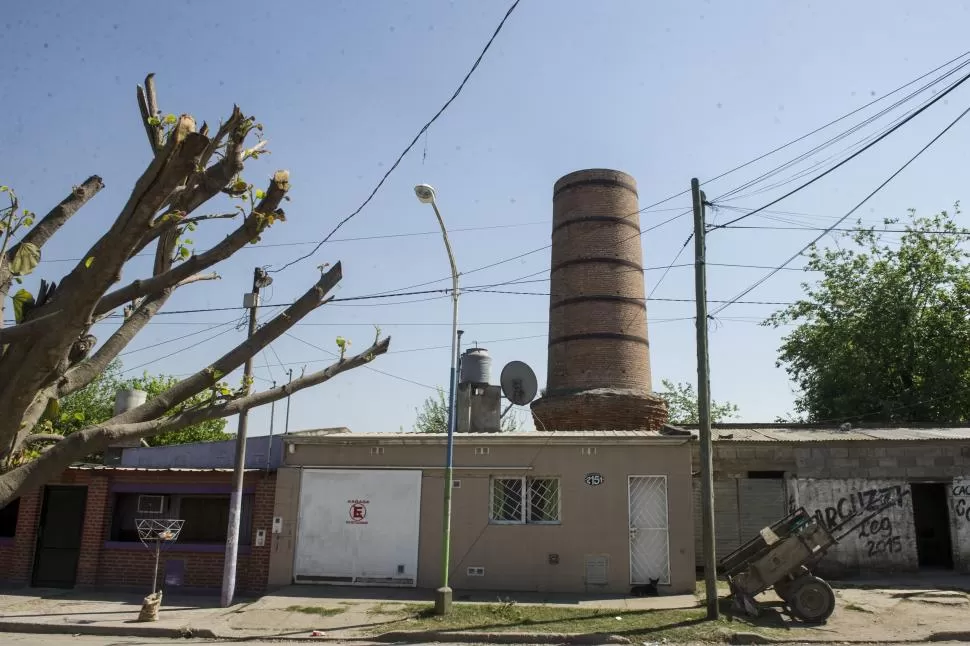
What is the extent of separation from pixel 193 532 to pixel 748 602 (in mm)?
12180

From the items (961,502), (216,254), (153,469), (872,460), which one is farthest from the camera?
(872,460)

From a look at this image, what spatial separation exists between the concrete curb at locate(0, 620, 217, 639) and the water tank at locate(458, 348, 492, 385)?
29.8 ft

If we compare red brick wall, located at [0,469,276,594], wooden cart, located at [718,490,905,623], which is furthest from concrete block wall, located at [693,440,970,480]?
→ red brick wall, located at [0,469,276,594]

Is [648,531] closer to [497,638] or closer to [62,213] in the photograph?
[497,638]

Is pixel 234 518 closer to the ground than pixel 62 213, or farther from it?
closer to the ground

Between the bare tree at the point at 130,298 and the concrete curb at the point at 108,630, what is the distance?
8.29 metres

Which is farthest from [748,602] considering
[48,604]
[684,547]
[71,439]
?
[48,604]

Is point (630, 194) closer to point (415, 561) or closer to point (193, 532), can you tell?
point (415, 561)

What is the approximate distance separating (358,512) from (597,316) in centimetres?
893

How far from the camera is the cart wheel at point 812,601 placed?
1201 cm

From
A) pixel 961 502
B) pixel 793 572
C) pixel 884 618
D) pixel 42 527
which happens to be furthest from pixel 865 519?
pixel 42 527

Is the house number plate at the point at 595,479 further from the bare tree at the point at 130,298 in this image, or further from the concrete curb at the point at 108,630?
the bare tree at the point at 130,298

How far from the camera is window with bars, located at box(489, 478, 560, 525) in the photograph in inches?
610

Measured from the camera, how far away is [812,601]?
12.1m
